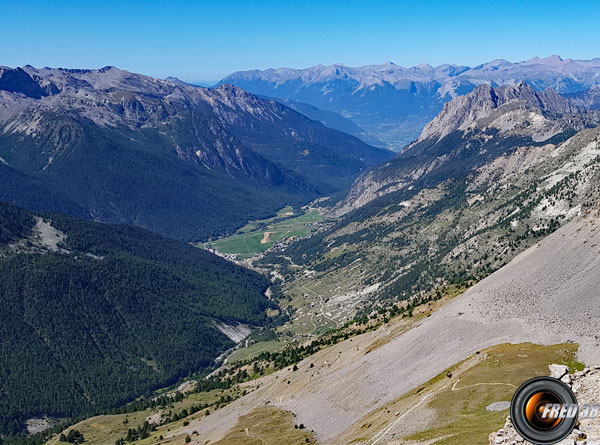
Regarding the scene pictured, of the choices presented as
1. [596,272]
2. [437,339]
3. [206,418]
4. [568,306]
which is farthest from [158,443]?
[596,272]

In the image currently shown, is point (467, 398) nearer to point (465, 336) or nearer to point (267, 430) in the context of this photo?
point (465, 336)

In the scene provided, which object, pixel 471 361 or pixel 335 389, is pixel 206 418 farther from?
pixel 471 361

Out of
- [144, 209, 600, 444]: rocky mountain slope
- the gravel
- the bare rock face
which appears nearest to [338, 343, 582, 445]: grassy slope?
[144, 209, 600, 444]: rocky mountain slope

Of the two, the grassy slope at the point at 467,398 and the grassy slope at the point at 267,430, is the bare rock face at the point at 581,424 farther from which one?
the grassy slope at the point at 267,430

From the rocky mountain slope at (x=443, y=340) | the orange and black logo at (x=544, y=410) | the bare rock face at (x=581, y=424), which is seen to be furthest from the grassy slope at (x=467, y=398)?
the orange and black logo at (x=544, y=410)

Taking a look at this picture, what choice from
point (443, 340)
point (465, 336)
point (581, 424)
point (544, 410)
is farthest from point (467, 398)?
point (544, 410)

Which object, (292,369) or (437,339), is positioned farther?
(292,369)
